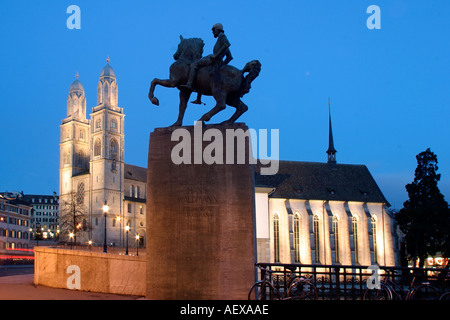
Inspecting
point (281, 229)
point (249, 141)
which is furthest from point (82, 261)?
point (281, 229)

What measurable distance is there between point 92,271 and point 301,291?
5.15 m

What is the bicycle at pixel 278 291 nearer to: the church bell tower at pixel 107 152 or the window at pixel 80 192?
the church bell tower at pixel 107 152

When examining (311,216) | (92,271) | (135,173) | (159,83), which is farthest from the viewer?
(135,173)

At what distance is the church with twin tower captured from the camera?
96.9m

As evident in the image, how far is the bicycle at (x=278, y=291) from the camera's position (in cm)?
941

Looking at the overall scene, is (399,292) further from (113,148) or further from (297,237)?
(113,148)

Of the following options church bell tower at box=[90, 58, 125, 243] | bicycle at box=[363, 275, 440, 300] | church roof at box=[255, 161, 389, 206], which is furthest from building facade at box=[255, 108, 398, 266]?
bicycle at box=[363, 275, 440, 300]

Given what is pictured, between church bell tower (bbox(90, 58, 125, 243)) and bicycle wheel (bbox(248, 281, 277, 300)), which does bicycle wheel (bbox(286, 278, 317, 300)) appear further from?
church bell tower (bbox(90, 58, 125, 243))

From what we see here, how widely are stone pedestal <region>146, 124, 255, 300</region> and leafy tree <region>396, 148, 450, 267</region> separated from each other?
2021 inches

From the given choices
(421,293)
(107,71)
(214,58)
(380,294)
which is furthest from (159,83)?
(107,71)

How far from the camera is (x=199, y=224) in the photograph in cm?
983

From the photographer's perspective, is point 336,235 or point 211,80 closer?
point 211,80
